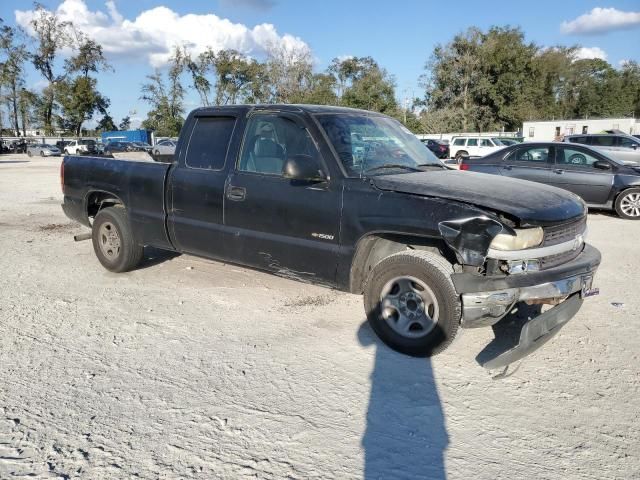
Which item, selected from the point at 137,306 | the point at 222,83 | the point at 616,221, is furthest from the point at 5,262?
the point at 222,83

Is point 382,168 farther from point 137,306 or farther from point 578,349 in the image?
point 137,306

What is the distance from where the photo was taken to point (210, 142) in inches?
202

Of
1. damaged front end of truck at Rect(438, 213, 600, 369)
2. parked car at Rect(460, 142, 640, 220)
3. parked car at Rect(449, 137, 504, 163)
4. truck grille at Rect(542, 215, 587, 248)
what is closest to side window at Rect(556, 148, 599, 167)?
parked car at Rect(460, 142, 640, 220)

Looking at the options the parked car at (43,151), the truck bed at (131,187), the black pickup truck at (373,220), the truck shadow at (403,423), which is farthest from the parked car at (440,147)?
the parked car at (43,151)

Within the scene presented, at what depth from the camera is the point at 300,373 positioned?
3.65 metres

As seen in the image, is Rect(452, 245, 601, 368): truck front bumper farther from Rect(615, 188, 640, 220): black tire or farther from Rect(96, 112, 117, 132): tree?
Rect(96, 112, 117, 132): tree

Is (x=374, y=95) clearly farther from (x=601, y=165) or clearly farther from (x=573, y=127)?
(x=601, y=165)

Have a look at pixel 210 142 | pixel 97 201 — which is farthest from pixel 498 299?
pixel 97 201

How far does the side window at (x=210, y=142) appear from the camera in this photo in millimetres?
5009

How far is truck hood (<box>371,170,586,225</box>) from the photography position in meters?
3.59

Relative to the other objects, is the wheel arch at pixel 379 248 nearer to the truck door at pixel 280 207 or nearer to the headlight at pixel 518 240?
the truck door at pixel 280 207

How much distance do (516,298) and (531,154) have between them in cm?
861

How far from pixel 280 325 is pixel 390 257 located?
4.11 ft

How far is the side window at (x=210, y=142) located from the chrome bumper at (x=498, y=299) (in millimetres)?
2684
